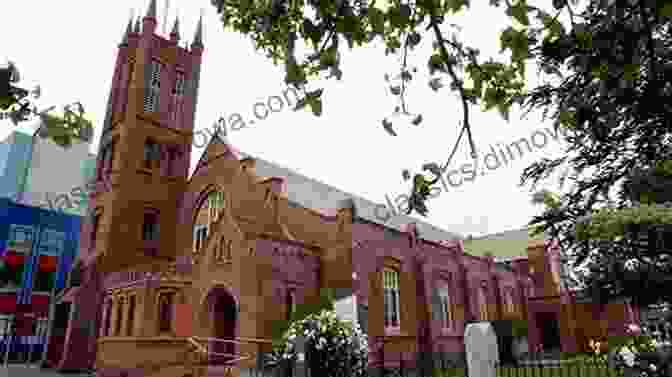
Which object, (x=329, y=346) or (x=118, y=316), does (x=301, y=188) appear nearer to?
(x=118, y=316)

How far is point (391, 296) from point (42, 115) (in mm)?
18899

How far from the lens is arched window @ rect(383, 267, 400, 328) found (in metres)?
20.2

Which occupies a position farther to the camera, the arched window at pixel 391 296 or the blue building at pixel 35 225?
the blue building at pixel 35 225

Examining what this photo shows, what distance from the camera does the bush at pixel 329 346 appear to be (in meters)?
11.2

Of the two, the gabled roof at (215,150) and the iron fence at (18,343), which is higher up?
the gabled roof at (215,150)

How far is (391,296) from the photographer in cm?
2073

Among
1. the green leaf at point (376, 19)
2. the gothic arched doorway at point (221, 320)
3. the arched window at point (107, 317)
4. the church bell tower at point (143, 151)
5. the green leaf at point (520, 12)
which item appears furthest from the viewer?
the church bell tower at point (143, 151)

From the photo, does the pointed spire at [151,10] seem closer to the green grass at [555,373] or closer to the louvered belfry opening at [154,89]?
the louvered belfry opening at [154,89]

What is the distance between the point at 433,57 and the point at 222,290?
53.4 ft

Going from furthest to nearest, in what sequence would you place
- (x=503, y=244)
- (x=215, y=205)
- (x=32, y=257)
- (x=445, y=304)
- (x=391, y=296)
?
(x=503, y=244) < (x=32, y=257) < (x=445, y=304) < (x=215, y=205) < (x=391, y=296)

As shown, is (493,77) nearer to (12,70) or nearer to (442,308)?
(12,70)

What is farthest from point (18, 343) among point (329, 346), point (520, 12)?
point (520, 12)

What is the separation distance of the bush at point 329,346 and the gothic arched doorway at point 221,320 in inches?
245

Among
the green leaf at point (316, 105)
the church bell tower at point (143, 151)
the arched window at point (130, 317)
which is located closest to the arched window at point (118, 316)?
the arched window at point (130, 317)
